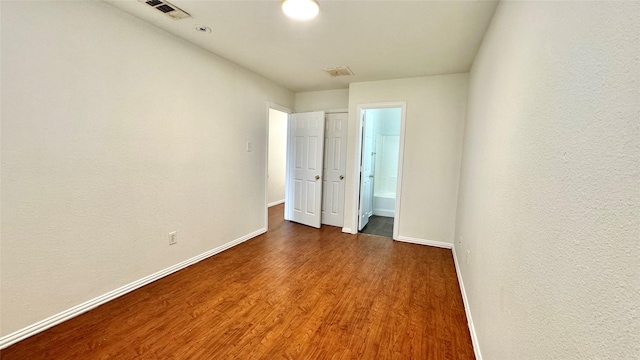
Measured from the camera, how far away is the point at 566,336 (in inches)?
29.0

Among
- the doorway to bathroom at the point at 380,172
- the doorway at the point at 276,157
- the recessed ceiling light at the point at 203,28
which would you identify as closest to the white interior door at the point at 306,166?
the doorway to bathroom at the point at 380,172

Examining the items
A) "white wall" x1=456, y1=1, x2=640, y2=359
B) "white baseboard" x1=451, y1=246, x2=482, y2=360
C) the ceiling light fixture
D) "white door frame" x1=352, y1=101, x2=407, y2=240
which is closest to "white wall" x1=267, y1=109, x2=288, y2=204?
"white door frame" x1=352, y1=101, x2=407, y2=240

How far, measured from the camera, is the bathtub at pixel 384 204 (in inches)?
217

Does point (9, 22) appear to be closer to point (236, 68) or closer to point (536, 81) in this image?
point (236, 68)

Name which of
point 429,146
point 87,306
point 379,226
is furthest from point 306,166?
point 87,306

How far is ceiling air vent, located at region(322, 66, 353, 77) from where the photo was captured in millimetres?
3351

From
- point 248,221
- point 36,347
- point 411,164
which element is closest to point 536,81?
point 411,164

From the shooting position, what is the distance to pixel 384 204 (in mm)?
5559

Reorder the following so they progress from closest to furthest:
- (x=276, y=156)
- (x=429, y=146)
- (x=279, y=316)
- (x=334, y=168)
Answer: (x=279, y=316) < (x=429, y=146) < (x=334, y=168) < (x=276, y=156)

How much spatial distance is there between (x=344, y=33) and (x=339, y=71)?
107 centimetres


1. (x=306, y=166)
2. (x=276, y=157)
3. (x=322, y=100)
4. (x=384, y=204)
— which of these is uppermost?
(x=322, y=100)

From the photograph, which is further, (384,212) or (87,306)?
(384,212)

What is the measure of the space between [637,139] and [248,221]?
3729mm

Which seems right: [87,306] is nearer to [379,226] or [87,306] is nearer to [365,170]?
[365,170]
